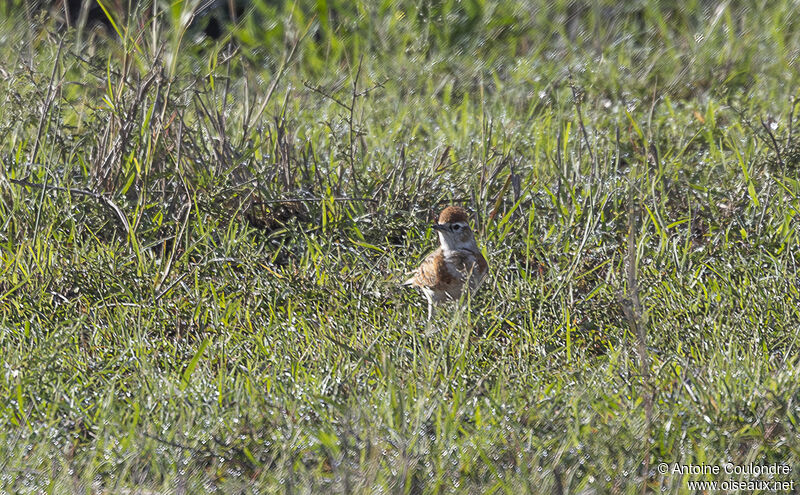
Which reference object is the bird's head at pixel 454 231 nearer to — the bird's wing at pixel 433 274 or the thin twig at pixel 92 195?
the bird's wing at pixel 433 274

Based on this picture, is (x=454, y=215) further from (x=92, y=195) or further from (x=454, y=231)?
(x=92, y=195)

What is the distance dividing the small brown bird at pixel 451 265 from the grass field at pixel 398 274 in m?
0.10

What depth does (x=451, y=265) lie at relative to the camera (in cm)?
459

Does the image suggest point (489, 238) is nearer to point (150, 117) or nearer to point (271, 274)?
point (271, 274)

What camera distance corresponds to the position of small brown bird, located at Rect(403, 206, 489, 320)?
4.55m

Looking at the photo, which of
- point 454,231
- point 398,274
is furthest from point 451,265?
point 398,274

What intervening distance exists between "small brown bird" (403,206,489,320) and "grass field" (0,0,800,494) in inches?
3.8

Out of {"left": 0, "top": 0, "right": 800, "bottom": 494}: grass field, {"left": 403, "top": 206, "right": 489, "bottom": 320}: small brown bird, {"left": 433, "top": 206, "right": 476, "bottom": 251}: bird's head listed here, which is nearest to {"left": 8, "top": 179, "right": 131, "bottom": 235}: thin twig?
{"left": 0, "top": 0, "right": 800, "bottom": 494}: grass field

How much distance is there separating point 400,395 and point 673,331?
133cm

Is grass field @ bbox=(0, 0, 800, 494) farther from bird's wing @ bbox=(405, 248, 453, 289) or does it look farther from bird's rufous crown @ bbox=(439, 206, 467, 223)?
bird's rufous crown @ bbox=(439, 206, 467, 223)

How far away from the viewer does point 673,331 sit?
4.08 m

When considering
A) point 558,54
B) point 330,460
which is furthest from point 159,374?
point 558,54

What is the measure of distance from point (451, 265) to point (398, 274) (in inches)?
15.3

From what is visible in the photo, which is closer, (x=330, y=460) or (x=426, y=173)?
(x=330, y=460)
